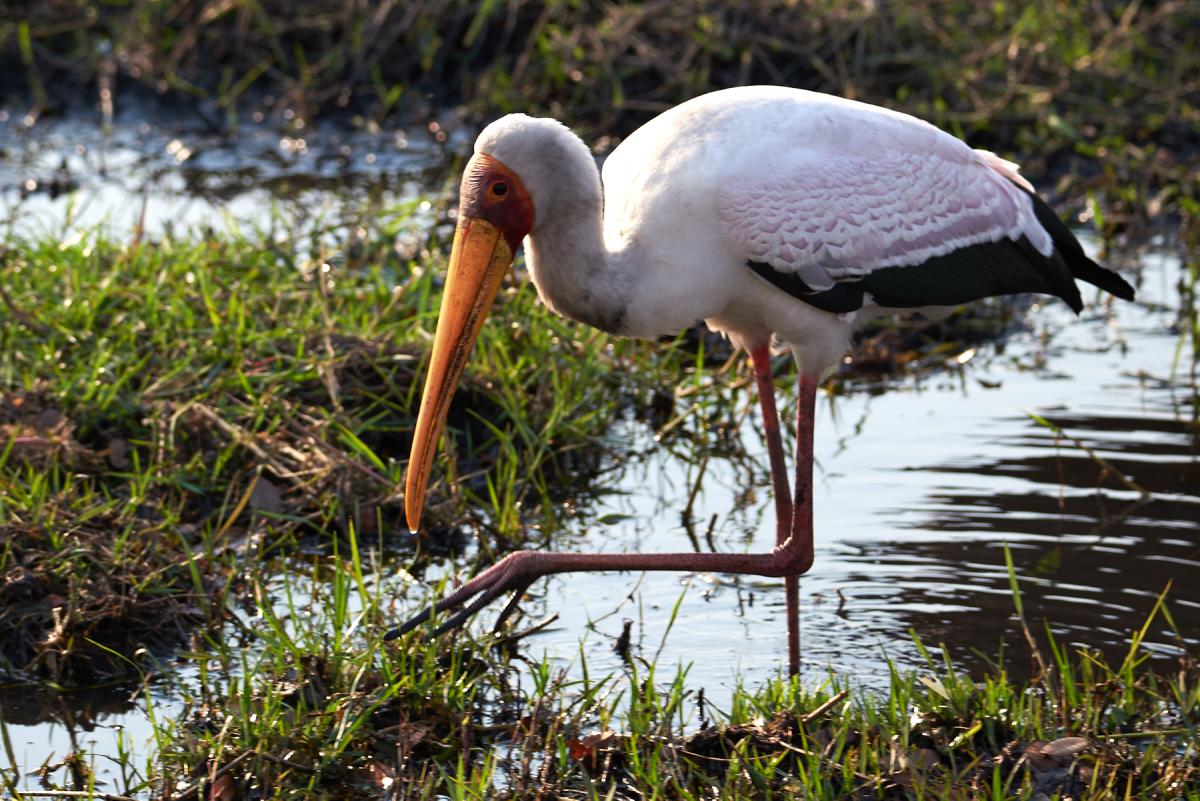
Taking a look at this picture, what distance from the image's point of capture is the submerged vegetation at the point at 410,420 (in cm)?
342

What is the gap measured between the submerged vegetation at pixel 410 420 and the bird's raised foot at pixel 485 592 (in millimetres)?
82

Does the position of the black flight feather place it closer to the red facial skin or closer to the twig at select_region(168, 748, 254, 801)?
the red facial skin

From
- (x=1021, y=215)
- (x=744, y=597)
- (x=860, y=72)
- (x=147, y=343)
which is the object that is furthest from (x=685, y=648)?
(x=860, y=72)

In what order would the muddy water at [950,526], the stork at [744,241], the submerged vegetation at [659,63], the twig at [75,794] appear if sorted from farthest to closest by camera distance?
the submerged vegetation at [659,63] → the muddy water at [950,526] → the stork at [744,241] → the twig at [75,794]

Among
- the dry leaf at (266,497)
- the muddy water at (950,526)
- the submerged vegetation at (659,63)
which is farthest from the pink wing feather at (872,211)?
the submerged vegetation at (659,63)

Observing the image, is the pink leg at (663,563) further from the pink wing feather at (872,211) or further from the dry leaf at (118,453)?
the dry leaf at (118,453)

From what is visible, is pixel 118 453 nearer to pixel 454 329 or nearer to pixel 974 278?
pixel 454 329

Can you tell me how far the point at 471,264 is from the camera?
12.7 feet

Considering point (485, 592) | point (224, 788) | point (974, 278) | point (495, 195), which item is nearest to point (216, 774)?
point (224, 788)

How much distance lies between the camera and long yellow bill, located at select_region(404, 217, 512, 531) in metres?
3.84

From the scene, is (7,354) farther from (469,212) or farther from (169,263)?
(469,212)

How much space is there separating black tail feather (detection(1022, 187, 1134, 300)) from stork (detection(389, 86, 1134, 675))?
0.13ft

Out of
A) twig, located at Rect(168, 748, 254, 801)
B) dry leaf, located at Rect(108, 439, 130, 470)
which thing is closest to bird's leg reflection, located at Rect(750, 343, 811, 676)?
twig, located at Rect(168, 748, 254, 801)

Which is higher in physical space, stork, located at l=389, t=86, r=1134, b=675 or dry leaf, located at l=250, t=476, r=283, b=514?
stork, located at l=389, t=86, r=1134, b=675
